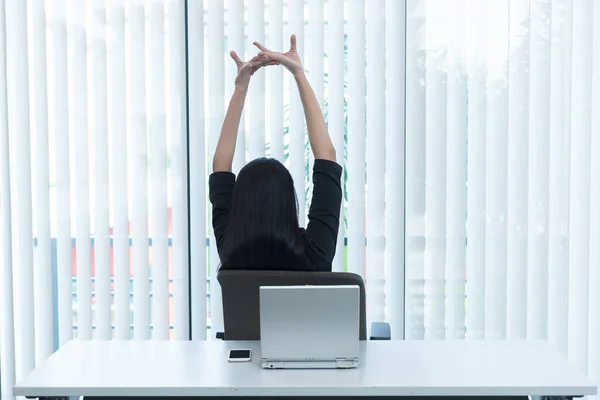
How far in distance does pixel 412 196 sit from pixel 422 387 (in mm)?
1466

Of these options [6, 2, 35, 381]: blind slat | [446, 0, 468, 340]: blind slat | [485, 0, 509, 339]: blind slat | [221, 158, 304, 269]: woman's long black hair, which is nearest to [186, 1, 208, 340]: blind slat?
[6, 2, 35, 381]: blind slat

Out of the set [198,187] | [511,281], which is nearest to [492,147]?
[511,281]

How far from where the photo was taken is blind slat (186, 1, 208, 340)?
109 inches

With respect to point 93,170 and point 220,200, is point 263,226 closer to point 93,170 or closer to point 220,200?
point 220,200

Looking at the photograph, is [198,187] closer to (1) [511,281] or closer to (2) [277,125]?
(2) [277,125]

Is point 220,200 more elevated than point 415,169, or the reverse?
point 415,169

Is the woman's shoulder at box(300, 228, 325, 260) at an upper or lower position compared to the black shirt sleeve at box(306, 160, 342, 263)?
lower

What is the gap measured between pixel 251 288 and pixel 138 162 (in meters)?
1.28

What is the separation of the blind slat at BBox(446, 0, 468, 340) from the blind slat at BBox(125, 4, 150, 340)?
1.39m

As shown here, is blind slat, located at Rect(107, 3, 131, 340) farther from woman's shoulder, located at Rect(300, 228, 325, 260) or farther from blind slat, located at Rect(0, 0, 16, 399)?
woman's shoulder, located at Rect(300, 228, 325, 260)

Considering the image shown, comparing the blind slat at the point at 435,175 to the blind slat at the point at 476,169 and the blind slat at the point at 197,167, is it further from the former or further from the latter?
the blind slat at the point at 197,167

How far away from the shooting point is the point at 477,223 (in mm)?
2826

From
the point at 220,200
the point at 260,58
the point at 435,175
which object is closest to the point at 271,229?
the point at 220,200

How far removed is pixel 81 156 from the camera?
281cm
